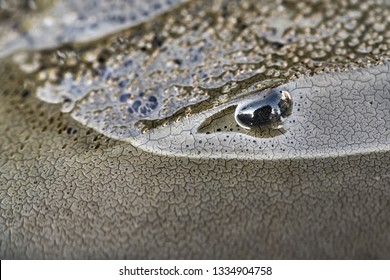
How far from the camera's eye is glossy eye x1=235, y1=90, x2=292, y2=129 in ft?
2.58

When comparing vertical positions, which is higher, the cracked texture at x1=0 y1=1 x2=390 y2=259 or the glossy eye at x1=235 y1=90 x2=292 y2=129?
the glossy eye at x1=235 y1=90 x2=292 y2=129

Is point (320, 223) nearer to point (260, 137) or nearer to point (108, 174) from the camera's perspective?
point (260, 137)

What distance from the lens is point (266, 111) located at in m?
0.79

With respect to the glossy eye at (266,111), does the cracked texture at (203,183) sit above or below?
below

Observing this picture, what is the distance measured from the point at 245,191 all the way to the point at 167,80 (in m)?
0.21

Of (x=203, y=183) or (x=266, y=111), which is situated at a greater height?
(x=266, y=111)

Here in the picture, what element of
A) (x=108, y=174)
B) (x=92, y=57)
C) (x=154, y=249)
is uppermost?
(x=92, y=57)

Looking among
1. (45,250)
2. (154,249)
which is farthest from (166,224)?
(45,250)

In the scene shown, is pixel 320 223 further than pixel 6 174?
No

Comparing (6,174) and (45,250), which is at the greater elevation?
(6,174)

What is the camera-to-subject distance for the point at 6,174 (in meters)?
0.80

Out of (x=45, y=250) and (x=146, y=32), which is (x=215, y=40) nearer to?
(x=146, y=32)

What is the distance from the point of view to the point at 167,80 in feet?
2.54

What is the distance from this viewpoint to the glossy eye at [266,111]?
2.58 feet
